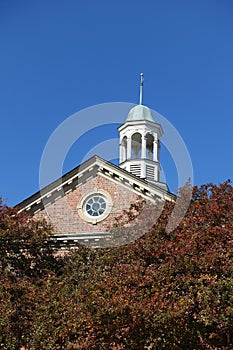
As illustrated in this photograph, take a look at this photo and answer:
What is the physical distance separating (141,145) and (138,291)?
2100 centimetres

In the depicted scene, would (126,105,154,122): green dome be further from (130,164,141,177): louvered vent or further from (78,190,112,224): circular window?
(78,190,112,224): circular window

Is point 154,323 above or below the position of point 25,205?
below

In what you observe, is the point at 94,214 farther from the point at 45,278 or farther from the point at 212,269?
the point at 212,269

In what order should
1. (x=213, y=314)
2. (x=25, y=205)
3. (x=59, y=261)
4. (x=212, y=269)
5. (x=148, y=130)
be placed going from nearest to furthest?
(x=213, y=314), (x=212, y=269), (x=59, y=261), (x=25, y=205), (x=148, y=130)

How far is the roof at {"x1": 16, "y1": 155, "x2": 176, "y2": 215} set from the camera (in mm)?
31984

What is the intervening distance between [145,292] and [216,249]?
2.75m

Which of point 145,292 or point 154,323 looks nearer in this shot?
point 154,323

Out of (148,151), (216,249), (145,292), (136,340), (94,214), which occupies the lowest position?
(136,340)

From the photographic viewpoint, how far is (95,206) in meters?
32.6

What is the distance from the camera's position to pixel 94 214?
32.5 metres

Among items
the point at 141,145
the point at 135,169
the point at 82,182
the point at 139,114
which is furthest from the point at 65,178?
the point at 139,114

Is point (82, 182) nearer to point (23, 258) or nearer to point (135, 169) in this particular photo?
point (135, 169)

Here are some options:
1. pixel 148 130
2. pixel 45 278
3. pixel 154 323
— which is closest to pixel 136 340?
pixel 154 323

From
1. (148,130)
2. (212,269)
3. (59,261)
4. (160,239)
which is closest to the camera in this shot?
(212,269)
